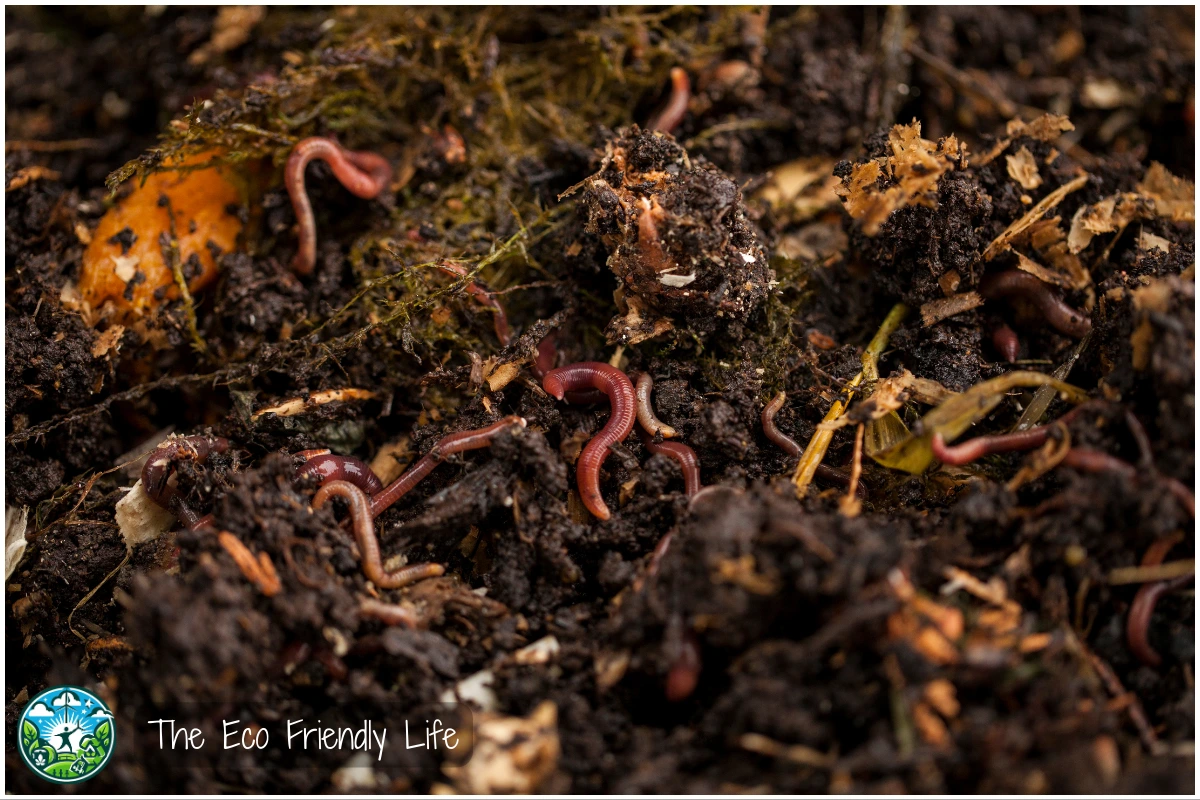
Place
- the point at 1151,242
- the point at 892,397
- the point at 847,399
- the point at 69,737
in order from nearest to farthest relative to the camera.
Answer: the point at 69,737, the point at 892,397, the point at 847,399, the point at 1151,242


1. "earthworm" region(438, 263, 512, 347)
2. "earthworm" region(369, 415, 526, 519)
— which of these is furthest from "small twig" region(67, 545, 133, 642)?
"earthworm" region(438, 263, 512, 347)

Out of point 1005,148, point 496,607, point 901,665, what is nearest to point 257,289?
point 496,607

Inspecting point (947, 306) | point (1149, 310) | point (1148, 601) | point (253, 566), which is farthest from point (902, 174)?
point (253, 566)

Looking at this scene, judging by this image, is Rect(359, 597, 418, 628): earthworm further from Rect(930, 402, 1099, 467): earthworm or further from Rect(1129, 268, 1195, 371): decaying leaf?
Rect(1129, 268, 1195, 371): decaying leaf

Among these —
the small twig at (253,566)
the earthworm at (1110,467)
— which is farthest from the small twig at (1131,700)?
the small twig at (253,566)

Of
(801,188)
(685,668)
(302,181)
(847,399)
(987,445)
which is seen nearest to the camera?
(685,668)

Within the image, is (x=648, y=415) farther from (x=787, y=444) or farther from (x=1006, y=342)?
(x=1006, y=342)

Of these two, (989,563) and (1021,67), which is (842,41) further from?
(989,563)
